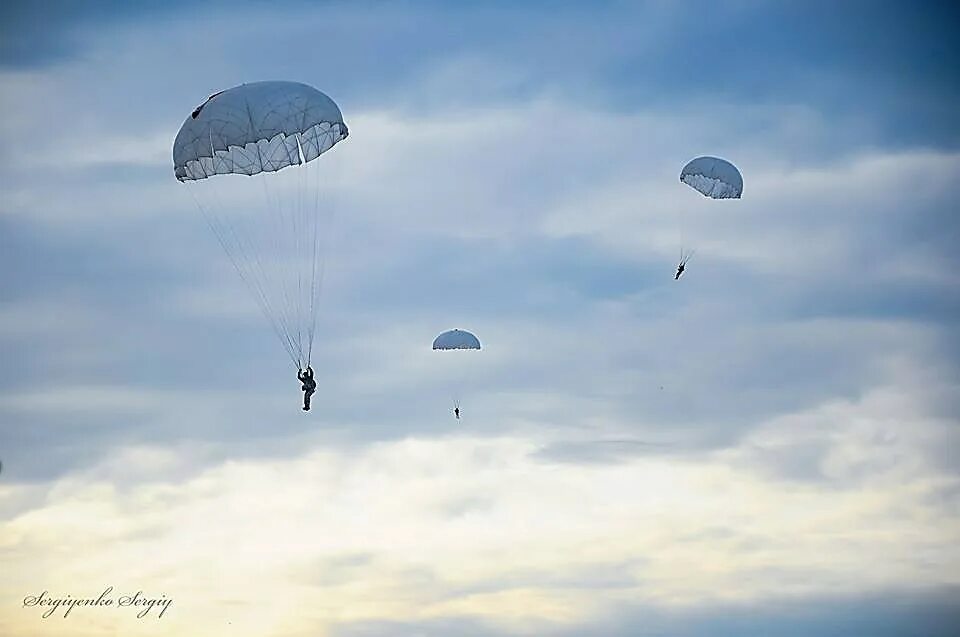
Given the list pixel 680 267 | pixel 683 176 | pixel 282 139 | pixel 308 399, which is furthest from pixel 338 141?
pixel 680 267

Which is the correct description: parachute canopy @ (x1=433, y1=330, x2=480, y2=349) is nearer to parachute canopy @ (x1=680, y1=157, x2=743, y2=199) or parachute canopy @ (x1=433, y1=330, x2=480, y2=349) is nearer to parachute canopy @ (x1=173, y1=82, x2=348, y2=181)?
parachute canopy @ (x1=680, y1=157, x2=743, y2=199)

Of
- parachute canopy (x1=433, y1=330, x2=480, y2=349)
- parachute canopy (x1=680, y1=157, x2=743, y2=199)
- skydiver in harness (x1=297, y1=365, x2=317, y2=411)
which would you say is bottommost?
skydiver in harness (x1=297, y1=365, x2=317, y2=411)

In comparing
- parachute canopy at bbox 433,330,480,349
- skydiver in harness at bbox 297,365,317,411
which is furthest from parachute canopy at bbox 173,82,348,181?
parachute canopy at bbox 433,330,480,349

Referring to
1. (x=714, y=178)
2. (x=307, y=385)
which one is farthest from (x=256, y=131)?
(x=714, y=178)

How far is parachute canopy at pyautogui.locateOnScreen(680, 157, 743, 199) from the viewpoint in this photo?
3738 inches

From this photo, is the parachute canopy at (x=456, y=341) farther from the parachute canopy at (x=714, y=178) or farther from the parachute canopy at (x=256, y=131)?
the parachute canopy at (x=256, y=131)

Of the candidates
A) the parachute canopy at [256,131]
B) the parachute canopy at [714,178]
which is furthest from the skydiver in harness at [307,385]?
the parachute canopy at [714,178]

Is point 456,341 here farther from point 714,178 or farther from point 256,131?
point 256,131

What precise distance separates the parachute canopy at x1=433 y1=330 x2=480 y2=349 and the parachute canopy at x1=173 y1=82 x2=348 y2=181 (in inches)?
1096

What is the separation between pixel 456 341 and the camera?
102m

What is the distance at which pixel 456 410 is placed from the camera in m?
106

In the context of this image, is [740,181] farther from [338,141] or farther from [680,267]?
[338,141]

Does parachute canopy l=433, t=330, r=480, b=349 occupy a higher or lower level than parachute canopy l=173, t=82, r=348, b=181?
higher

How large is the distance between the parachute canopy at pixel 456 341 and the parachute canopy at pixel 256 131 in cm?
2784
